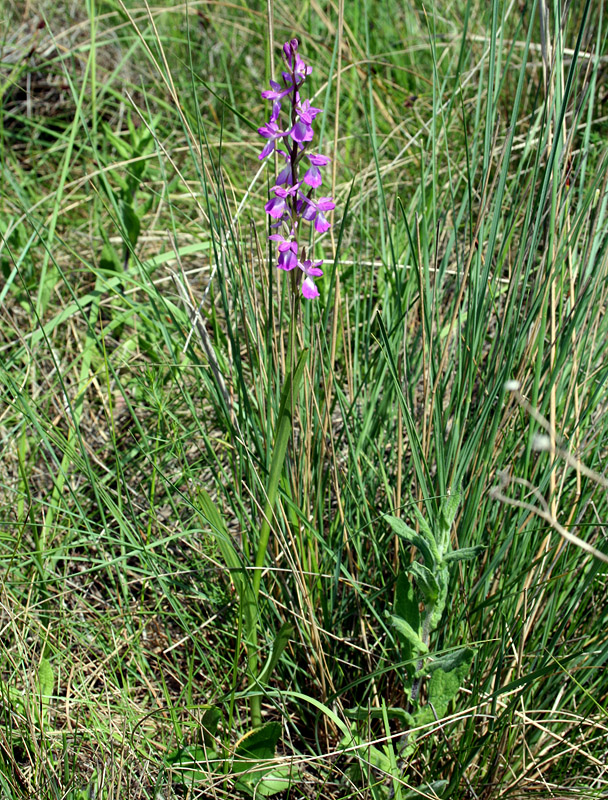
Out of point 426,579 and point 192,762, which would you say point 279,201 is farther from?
point 192,762

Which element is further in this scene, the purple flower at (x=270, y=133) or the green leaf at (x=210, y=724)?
the green leaf at (x=210, y=724)

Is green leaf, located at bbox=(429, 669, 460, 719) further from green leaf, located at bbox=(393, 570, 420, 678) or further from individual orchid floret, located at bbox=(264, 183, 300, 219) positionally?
individual orchid floret, located at bbox=(264, 183, 300, 219)

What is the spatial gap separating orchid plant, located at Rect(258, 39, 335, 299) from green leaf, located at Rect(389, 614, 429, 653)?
56 centimetres

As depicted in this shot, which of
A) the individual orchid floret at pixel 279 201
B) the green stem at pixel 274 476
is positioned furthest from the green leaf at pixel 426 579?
the individual orchid floret at pixel 279 201

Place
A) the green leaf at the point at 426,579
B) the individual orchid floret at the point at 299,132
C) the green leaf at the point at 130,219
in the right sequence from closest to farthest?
the individual orchid floret at the point at 299,132 → the green leaf at the point at 426,579 → the green leaf at the point at 130,219

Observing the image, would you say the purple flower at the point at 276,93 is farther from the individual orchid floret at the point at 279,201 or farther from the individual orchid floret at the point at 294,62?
the individual orchid floret at the point at 279,201

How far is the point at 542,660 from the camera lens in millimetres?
1323

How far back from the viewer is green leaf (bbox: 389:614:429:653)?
115 centimetres

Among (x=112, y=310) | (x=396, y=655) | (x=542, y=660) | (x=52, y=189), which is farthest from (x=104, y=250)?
(x=542, y=660)

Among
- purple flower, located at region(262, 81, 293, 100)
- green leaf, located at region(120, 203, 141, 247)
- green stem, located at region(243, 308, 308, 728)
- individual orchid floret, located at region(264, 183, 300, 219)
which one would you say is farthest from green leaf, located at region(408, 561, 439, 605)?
green leaf, located at region(120, 203, 141, 247)

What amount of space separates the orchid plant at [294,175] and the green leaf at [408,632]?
0.56 metres

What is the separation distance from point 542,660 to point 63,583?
106 cm

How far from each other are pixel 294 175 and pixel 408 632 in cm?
77

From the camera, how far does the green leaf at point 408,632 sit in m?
1.15
